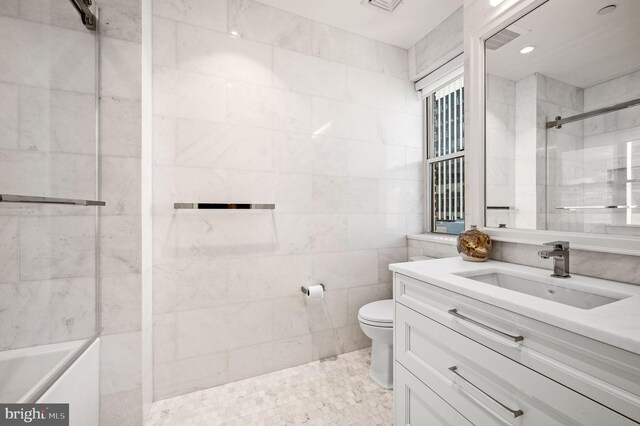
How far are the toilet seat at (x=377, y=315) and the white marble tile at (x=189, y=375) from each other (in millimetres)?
969

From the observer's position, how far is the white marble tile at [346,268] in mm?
2074

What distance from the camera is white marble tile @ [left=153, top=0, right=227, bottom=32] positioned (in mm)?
1640

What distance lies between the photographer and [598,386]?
2.10 ft

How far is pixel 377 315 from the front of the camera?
179 cm

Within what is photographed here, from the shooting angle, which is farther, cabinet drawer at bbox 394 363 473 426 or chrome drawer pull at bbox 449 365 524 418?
cabinet drawer at bbox 394 363 473 426

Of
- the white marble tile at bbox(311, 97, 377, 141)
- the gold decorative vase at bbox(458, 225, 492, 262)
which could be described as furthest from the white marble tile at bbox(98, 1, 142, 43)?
the gold decorative vase at bbox(458, 225, 492, 262)

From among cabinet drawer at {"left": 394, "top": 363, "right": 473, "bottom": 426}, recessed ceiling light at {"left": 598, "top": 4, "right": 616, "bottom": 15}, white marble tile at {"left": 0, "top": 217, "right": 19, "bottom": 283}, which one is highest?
recessed ceiling light at {"left": 598, "top": 4, "right": 616, "bottom": 15}

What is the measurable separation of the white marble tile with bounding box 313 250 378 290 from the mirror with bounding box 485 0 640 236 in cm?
99

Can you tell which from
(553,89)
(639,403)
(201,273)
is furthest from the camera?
(201,273)

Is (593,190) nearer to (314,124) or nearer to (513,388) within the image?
(513,388)

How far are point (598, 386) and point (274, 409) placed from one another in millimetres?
1511

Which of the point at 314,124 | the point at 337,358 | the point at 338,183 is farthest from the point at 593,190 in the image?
the point at 337,358

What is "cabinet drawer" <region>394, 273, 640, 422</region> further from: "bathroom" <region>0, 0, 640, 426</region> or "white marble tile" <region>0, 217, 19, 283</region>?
"white marble tile" <region>0, 217, 19, 283</region>

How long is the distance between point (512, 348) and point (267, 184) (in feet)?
5.19
